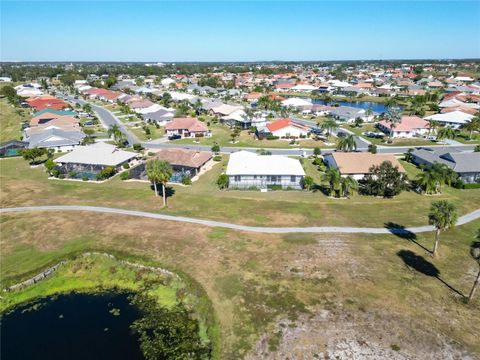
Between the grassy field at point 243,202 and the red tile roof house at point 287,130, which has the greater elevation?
the red tile roof house at point 287,130

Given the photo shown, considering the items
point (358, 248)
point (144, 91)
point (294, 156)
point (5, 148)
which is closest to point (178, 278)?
point (358, 248)

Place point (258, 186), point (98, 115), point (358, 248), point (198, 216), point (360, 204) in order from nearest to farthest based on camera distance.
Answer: point (358, 248) < point (198, 216) < point (360, 204) < point (258, 186) < point (98, 115)

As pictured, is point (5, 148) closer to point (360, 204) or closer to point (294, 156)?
point (294, 156)

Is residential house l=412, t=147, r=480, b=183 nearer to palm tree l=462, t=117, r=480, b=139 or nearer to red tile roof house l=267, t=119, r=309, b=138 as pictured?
palm tree l=462, t=117, r=480, b=139

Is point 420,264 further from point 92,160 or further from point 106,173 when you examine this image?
point 92,160

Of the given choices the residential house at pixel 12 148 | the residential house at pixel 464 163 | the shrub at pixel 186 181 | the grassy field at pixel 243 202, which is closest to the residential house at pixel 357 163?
the grassy field at pixel 243 202

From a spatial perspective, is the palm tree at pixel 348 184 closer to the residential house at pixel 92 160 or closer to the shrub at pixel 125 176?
the shrub at pixel 125 176
